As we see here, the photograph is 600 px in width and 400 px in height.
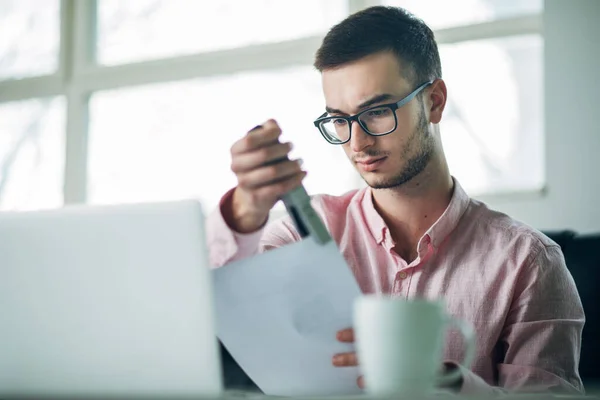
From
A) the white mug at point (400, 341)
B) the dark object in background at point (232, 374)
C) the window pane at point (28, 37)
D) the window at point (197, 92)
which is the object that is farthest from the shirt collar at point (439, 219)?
the window pane at point (28, 37)

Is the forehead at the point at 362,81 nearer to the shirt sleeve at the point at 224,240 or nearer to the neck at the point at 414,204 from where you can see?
the neck at the point at 414,204

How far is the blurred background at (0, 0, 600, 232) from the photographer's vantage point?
2.34 metres

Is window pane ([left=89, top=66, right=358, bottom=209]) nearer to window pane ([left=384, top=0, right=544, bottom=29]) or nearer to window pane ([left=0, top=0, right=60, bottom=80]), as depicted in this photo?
window pane ([left=0, top=0, right=60, bottom=80])

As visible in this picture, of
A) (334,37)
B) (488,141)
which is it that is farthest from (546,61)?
(334,37)

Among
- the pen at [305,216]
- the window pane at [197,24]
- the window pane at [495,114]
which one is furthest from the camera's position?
the window pane at [197,24]

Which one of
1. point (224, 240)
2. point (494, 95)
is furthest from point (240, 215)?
point (494, 95)

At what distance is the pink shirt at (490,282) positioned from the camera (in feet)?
4.24

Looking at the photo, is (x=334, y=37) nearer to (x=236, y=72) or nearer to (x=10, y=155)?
(x=236, y=72)

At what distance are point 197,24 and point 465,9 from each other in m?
1.18

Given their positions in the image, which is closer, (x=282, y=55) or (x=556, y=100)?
(x=556, y=100)

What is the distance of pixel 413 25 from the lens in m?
1.67

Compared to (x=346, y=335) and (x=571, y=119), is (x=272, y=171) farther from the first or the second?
(x=571, y=119)

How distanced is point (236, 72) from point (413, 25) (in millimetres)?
1401

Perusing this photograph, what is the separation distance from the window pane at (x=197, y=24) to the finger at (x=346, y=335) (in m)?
2.06
